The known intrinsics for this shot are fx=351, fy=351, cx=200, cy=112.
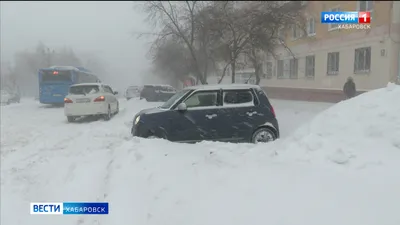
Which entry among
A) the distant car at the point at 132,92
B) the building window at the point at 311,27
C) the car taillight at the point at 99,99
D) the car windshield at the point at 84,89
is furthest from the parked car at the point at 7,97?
the building window at the point at 311,27

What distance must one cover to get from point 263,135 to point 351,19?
10317 millimetres

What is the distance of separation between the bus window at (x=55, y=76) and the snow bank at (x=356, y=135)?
53.3ft

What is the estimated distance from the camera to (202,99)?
332 inches

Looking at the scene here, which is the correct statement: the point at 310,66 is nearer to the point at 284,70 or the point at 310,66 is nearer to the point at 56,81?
the point at 284,70

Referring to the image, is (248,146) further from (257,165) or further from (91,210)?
(91,210)

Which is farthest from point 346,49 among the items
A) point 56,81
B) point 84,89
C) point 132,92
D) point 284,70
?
point 56,81

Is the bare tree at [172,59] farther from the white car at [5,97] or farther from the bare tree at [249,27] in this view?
the white car at [5,97]

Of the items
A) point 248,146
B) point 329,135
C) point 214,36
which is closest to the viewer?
point 329,135

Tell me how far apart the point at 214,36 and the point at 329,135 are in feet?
38.2

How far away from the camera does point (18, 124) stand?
13336 millimetres

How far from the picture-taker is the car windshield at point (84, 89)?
13992mm

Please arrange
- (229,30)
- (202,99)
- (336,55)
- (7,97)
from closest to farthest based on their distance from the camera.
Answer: (202,99) → (229,30) → (7,97) → (336,55)

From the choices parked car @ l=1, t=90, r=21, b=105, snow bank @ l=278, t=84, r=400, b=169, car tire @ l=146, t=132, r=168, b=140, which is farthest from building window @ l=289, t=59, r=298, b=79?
snow bank @ l=278, t=84, r=400, b=169

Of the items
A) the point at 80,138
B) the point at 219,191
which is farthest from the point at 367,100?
the point at 80,138
